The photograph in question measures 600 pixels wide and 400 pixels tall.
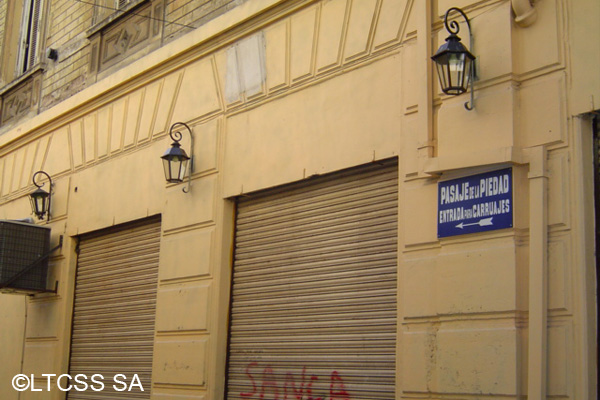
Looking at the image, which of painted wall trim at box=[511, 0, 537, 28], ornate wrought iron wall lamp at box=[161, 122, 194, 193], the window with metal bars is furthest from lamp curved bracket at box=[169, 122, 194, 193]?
the window with metal bars

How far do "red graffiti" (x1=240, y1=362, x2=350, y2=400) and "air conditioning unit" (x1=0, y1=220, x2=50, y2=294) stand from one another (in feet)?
13.4

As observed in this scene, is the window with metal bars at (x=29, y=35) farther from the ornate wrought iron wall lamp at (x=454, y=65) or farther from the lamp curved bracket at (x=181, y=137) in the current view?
the ornate wrought iron wall lamp at (x=454, y=65)

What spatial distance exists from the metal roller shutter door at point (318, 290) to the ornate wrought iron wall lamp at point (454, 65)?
1.05 meters

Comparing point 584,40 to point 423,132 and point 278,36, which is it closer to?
point 423,132

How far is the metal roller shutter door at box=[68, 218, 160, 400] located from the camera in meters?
9.71

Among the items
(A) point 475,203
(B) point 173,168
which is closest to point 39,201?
(B) point 173,168

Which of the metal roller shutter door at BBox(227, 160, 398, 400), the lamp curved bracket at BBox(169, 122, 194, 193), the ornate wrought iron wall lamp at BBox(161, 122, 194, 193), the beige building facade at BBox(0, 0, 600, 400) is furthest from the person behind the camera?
the lamp curved bracket at BBox(169, 122, 194, 193)

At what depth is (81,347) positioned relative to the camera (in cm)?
1083

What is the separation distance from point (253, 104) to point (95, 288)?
137 inches

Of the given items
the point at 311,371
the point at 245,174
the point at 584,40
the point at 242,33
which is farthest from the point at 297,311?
the point at 584,40

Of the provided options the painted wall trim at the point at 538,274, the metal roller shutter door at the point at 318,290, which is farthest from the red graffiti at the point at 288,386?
the painted wall trim at the point at 538,274

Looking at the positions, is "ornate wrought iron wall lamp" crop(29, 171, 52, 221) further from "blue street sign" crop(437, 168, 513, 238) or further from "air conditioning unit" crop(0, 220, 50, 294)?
"blue street sign" crop(437, 168, 513, 238)

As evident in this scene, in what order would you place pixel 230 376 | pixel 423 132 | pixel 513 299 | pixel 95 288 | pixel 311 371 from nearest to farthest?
pixel 513 299 < pixel 423 132 < pixel 311 371 < pixel 230 376 < pixel 95 288

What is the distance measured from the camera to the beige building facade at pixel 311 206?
5.84 meters
